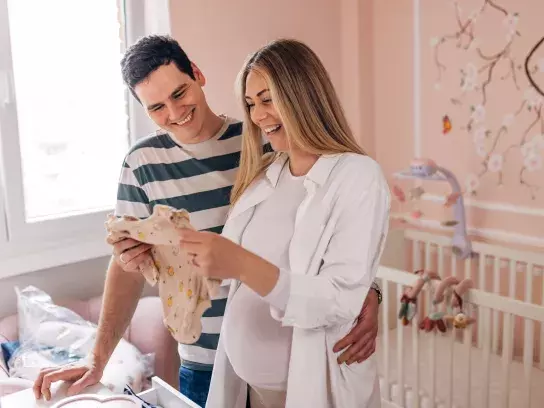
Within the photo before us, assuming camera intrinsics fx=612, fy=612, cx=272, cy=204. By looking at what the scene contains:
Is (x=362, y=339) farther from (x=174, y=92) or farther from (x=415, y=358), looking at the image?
(x=415, y=358)

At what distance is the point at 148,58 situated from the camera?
1299mm

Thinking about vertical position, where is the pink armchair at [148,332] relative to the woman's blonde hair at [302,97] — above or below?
below

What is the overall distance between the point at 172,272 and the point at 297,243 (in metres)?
0.23

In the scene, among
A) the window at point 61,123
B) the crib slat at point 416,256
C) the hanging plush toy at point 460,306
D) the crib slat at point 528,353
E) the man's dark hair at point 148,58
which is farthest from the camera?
the crib slat at point 416,256

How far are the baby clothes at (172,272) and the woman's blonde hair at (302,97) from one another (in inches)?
10.9

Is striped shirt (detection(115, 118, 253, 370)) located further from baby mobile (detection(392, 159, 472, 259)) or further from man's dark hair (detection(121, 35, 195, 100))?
baby mobile (detection(392, 159, 472, 259))

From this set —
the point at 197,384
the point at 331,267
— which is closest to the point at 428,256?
the point at 197,384

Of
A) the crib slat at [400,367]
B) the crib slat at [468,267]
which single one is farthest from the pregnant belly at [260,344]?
the crib slat at [468,267]

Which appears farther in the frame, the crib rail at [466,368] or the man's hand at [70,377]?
the crib rail at [466,368]

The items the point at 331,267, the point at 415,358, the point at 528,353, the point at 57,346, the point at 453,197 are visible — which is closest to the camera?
the point at 331,267

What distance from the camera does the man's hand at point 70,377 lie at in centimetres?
115

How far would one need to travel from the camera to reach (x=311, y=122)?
1.11 meters

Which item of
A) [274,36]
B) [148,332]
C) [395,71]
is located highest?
[274,36]

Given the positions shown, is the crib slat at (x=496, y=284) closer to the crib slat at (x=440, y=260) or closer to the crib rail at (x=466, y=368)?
the crib rail at (x=466, y=368)
